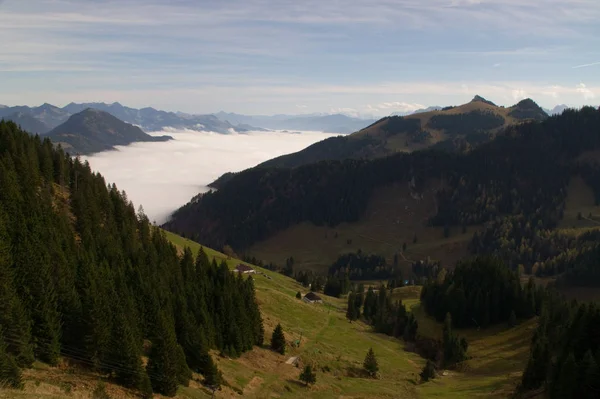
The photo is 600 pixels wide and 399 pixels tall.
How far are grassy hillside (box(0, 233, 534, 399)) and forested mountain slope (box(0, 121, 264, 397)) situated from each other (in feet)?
9.34

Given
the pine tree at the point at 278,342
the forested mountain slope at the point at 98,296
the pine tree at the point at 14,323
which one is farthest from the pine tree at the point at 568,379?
the pine tree at the point at 14,323

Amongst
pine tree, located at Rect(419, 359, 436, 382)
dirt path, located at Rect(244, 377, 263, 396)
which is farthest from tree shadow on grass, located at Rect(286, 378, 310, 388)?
pine tree, located at Rect(419, 359, 436, 382)

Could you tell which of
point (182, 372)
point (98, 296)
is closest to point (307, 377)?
point (182, 372)

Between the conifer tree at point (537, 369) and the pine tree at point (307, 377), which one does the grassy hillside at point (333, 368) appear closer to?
the pine tree at point (307, 377)

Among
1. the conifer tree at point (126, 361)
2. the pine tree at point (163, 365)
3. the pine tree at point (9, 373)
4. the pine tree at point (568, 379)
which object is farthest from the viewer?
the pine tree at point (568, 379)

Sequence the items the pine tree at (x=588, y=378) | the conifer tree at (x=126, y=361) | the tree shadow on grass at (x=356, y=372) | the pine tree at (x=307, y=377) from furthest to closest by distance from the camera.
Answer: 1. the tree shadow on grass at (x=356, y=372)
2. the pine tree at (x=307, y=377)
3. the pine tree at (x=588, y=378)
4. the conifer tree at (x=126, y=361)

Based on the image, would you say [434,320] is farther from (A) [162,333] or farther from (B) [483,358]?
(A) [162,333]

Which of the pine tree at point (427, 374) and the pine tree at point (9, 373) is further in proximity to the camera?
the pine tree at point (427, 374)

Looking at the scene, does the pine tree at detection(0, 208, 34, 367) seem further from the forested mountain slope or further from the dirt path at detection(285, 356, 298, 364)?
the dirt path at detection(285, 356, 298, 364)

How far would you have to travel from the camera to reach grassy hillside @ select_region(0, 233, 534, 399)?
143ft

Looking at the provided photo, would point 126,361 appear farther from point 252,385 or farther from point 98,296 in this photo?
point 252,385

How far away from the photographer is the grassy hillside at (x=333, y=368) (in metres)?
43.5

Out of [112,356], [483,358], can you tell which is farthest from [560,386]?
[483,358]

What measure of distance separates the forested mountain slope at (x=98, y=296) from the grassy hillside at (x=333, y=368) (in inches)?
112
